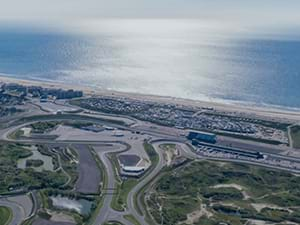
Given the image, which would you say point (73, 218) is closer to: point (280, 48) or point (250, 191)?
point (250, 191)

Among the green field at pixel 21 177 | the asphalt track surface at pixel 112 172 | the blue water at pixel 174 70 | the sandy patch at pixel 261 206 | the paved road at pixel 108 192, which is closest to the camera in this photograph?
the paved road at pixel 108 192

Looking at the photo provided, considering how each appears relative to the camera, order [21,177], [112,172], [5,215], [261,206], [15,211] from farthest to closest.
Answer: [112,172] < [21,177] < [261,206] < [15,211] < [5,215]

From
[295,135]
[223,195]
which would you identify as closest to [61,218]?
[223,195]

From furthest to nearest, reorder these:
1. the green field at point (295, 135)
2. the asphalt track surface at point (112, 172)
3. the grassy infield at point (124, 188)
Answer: the green field at point (295, 135) < the grassy infield at point (124, 188) < the asphalt track surface at point (112, 172)

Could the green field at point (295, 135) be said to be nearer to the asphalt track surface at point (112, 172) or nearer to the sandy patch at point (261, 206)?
the asphalt track surface at point (112, 172)

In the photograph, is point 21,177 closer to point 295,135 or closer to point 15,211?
point 15,211

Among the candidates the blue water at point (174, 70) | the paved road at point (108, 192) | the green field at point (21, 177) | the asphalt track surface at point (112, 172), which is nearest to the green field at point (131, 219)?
the asphalt track surface at point (112, 172)

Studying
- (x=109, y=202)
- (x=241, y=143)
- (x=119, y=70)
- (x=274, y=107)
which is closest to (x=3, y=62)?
(x=119, y=70)
